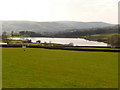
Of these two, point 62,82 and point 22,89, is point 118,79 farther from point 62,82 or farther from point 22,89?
point 22,89

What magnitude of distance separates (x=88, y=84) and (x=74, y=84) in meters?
1.39

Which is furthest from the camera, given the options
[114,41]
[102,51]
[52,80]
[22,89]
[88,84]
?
[114,41]

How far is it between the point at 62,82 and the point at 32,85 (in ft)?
10.4

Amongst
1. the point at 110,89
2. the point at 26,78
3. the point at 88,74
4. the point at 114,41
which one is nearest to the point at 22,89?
the point at 26,78

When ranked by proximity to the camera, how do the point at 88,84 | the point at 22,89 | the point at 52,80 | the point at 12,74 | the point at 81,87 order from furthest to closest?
1. the point at 12,74
2. the point at 52,80
3. the point at 88,84
4. the point at 81,87
5. the point at 22,89

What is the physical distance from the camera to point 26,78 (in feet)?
70.3

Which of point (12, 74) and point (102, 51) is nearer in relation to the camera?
point (12, 74)

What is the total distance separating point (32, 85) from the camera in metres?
18.5

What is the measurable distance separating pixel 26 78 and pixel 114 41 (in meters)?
104

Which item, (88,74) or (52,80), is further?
(88,74)

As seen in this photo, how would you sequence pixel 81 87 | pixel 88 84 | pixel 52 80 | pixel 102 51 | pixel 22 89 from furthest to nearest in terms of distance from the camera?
pixel 102 51
pixel 52 80
pixel 88 84
pixel 81 87
pixel 22 89

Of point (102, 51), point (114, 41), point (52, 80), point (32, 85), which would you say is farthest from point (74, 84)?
point (114, 41)

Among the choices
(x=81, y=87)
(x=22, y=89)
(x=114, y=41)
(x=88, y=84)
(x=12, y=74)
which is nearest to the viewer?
(x=22, y=89)

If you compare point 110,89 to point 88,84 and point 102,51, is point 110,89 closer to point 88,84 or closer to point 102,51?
point 88,84
